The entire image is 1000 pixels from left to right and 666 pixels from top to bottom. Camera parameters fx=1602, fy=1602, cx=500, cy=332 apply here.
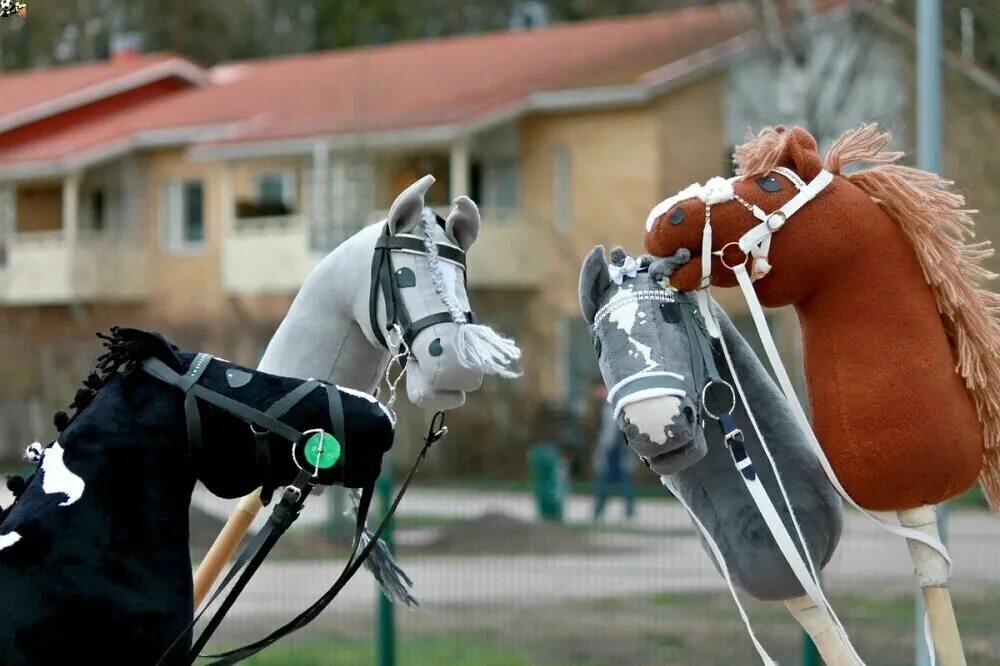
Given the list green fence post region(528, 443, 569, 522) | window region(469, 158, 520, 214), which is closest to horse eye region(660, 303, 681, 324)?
green fence post region(528, 443, 569, 522)

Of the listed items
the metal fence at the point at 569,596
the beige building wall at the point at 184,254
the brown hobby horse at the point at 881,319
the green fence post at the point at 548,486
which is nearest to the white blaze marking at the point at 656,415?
the brown hobby horse at the point at 881,319

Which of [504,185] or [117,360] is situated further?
[504,185]

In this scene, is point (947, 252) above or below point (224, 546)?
above

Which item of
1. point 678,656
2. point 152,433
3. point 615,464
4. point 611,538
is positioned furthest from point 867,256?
point 615,464

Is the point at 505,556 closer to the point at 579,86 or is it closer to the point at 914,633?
the point at 914,633

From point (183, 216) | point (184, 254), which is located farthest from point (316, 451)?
point (183, 216)

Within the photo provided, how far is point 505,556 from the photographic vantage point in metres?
9.05

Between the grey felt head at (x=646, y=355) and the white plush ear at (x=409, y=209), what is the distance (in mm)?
534

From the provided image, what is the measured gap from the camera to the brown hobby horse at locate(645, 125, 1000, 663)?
397 centimetres

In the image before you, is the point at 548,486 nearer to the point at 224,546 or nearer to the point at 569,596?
the point at 569,596

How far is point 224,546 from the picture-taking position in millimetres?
4652

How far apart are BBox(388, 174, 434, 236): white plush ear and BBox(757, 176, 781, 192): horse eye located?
0.92m

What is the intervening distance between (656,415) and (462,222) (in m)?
0.97

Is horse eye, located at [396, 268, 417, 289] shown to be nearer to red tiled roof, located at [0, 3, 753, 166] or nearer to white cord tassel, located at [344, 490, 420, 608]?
white cord tassel, located at [344, 490, 420, 608]
